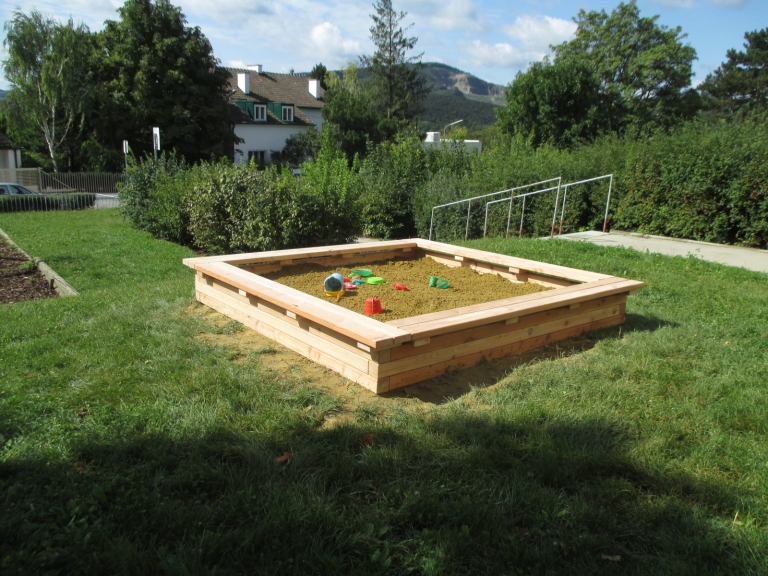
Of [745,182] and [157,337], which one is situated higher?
[745,182]

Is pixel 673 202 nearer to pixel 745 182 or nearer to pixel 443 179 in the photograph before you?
pixel 745 182

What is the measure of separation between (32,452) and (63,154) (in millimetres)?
35759

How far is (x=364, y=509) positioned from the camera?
8.50 feet

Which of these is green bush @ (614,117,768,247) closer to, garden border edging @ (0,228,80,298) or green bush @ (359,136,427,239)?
green bush @ (359,136,427,239)

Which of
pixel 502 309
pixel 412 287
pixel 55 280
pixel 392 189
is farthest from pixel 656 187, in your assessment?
pixel 55 280

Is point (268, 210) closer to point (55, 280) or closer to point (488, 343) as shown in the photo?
point (55, 280)

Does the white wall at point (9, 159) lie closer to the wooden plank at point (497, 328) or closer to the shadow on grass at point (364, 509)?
the wooden plank at point (497, 328)

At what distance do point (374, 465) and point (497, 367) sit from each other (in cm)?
179

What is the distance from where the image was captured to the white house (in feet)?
144

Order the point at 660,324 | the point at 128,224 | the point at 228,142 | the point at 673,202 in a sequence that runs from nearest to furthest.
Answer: the point at 660,324 → the point at 673,202 → the point at 128,224 → the point at 228,142

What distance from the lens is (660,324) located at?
5656mm

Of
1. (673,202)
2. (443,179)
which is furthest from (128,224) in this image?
(673,202)

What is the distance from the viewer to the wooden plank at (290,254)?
20.4 feet

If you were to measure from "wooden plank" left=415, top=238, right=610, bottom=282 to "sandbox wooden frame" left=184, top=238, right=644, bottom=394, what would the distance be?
0.02 meters
